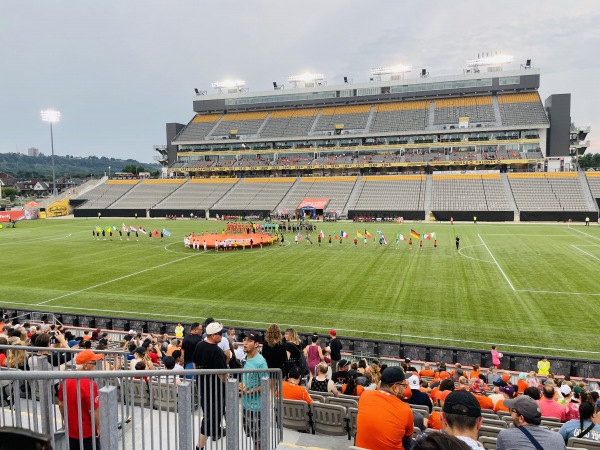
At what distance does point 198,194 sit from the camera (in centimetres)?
8212

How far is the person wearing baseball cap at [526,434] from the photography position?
4.16m

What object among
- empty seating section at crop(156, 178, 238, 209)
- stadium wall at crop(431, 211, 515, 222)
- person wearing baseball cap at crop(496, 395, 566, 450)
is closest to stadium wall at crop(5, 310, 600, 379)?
person wearing baseball cap at crop(496, 395, 566, 450)

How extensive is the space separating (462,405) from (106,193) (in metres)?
93.1

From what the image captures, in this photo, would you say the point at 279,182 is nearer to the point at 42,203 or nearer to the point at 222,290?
the point at 42,203

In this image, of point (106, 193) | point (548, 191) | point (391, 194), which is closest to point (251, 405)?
point (391, 194)

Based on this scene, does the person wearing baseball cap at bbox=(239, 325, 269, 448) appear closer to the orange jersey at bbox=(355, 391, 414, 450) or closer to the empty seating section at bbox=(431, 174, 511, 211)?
the orange jersey at bbox=(355, 391, 414, 450)

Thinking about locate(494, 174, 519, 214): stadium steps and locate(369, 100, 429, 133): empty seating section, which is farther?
locate(369, 100, 429, 133): empty seating section

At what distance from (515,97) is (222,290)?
83.3 metres

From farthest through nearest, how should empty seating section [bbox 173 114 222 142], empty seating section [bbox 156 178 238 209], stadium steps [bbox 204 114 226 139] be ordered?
1. empty seating section [bbox 173 114 222 142]
2. stadium steps [bbox 204 114 226 139]
3. empty seating section [bbox 156 178 238 209]

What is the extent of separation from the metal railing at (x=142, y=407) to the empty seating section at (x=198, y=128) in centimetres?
9946

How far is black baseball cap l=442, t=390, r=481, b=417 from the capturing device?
12.0 ft

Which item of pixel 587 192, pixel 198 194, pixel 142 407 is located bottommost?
pixel 142 407

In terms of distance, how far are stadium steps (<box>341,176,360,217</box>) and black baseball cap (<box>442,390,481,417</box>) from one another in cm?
6482

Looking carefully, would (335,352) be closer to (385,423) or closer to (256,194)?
(385,423)
